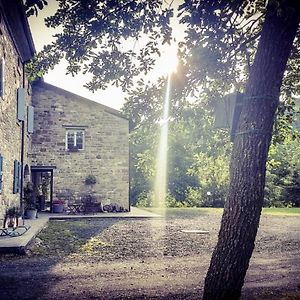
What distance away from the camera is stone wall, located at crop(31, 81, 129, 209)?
18.2 meters

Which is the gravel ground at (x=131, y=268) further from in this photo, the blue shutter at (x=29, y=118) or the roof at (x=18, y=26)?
the blue shutter at (x=29, y=118)

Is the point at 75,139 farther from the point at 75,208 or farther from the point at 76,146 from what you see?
the point at 75,208

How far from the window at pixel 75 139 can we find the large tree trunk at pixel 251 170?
50.6 ft

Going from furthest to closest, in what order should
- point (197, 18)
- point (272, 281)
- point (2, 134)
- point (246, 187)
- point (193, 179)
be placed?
1. point (193, 179)
2. point (2, 134)
3. point (272, 281)
4. point (197, 18)
5. point (246, 187)

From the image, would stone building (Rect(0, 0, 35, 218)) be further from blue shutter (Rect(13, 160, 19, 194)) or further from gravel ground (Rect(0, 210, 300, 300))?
gravel ground (Rect(0, 210, 300, 300))

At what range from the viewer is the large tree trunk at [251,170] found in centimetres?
377

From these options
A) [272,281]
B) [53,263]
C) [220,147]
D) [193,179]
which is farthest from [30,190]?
[193,179]

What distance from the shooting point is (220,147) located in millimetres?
7055

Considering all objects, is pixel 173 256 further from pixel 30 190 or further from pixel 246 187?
pixel 30 190

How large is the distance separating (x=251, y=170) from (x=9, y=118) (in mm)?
9334

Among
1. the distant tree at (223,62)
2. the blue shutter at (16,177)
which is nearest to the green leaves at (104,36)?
the distant tree at (223,62)

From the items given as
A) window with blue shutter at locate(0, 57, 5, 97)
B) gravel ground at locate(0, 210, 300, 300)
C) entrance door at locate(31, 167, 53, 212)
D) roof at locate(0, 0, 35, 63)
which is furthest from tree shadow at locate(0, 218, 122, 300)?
entrance door at locate(31, 167, 53, 212)

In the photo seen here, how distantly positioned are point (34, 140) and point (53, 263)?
12.6 meters

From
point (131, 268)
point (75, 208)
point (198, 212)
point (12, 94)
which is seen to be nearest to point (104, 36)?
point (131, 268)
